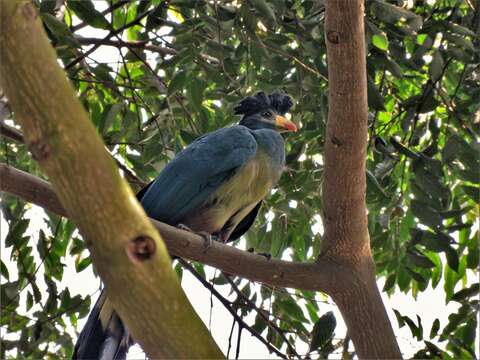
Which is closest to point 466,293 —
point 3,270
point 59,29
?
point 59,29

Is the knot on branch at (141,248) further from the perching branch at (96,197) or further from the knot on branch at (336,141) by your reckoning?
the knot on branch at (336,141)

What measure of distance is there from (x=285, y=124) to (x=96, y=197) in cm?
292

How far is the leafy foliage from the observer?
378 centimetres

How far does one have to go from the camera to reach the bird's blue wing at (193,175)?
406 centimetres

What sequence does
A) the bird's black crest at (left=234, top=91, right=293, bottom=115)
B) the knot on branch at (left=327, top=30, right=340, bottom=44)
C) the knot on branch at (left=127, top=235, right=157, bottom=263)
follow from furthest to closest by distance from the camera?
the bird's black crest at (left=234, top=91, right=293, bottom=115) < the knot on branch at (left=327, top=30, right=340, bottom=44) < the knot on branch at (left=127, top=235, right=157, bottom=263)

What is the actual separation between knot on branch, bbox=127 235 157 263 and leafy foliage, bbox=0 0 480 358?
1.83 m

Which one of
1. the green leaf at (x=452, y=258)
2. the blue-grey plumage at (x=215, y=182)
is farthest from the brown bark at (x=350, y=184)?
the blue-grey plumage at (x=215, y=182)

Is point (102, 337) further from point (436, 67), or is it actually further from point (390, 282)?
point (436, 67)

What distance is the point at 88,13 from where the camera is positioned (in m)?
3.86

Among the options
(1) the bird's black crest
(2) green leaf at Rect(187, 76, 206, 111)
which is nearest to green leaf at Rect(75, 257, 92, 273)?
(2) green leaf at Rect(187, 76, 206, 111)

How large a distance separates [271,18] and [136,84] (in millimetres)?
1358

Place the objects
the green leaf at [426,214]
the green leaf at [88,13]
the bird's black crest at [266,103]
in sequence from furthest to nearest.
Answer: the bird's black crest at [266,103] → the green leaf at [88,13] → the green leaf at [426,214]

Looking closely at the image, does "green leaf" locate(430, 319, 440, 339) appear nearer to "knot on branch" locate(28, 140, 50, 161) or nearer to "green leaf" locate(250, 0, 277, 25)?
"green leaf" locate(250, 0, 277, 25)

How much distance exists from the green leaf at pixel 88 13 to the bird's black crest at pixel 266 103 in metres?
1.18
